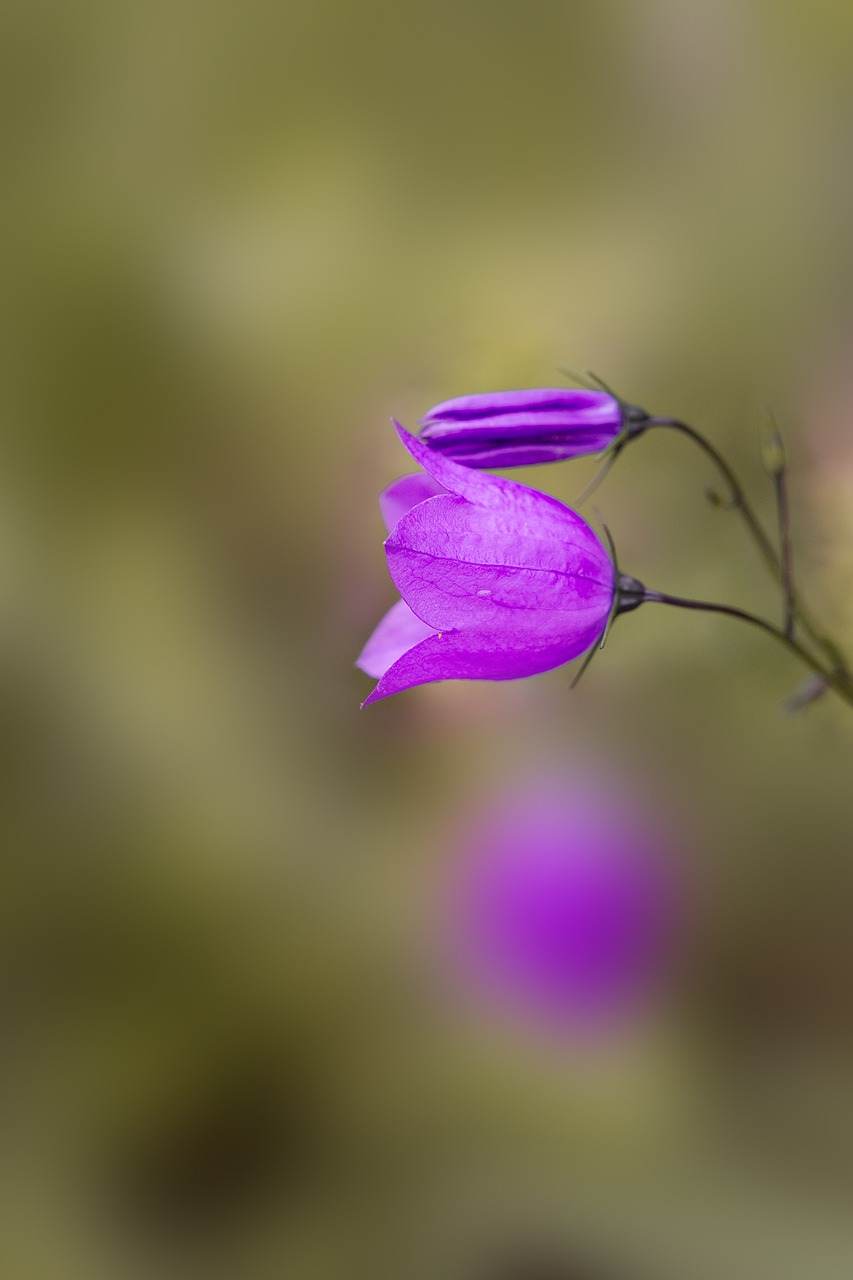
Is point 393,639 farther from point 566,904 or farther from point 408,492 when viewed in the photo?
point 566,904

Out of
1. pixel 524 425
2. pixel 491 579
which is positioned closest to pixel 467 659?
pixel 491 579

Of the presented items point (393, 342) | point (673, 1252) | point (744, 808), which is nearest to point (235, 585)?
point (393, 342)

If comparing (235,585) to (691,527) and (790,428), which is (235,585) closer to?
(691,527)

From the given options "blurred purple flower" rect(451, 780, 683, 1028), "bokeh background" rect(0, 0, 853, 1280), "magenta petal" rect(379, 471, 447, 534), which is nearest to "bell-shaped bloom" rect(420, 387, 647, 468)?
"magenta petal" rect(379, 471, 447, 534)

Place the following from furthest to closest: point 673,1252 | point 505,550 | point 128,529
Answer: point 128,529 < point 673,1252 < point 505,550

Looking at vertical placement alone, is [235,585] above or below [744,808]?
above

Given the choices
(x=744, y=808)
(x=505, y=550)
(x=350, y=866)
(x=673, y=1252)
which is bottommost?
(x=673, y=1252)

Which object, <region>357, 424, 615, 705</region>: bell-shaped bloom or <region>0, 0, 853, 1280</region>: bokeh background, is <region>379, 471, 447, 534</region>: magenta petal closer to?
<region>357, 424, 615, 705</region>: bell-shaped bloom
